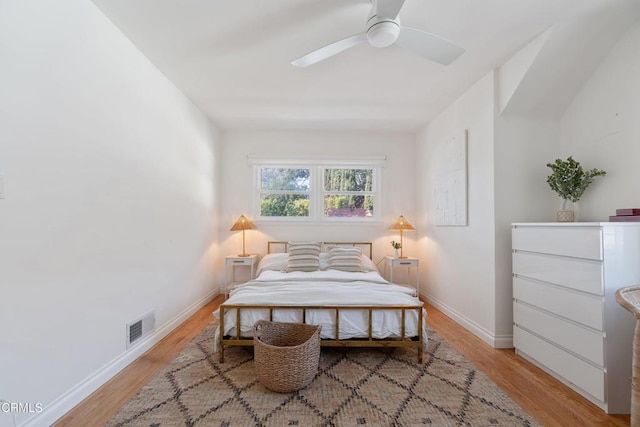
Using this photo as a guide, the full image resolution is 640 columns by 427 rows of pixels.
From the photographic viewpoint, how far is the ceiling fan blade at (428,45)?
1.85 metres

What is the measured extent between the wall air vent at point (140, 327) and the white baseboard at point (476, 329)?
3100 mm

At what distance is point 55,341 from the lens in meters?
1.67

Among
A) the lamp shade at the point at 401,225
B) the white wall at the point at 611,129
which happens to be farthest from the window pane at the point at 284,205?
the white wall at the point at 611,129

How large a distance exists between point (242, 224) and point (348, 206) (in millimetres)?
1666

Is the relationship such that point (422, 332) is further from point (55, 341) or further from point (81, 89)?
point (81, 89)

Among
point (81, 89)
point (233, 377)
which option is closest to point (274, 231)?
point (233, 377)

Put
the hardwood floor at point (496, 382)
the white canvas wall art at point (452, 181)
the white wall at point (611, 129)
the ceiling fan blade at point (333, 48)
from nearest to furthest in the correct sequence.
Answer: the hardwood floor at point (496, 382), the ceiling fan blade at point (333, 48), the white wall at point (611, 129), the white canvas wall art at point (452, 181)

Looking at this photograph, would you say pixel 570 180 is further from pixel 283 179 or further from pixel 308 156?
pixel 283 179

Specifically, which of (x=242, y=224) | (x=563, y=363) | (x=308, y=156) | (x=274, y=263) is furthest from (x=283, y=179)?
(x=563, y=363)

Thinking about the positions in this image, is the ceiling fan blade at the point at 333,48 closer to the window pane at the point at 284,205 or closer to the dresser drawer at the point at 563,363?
the dresser drawer at the point at 563,363

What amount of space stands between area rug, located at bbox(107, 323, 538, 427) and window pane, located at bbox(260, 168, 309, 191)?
108 inches

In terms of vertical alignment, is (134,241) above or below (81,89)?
below

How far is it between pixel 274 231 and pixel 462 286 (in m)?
2.68

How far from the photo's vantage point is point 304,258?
3.79 m
